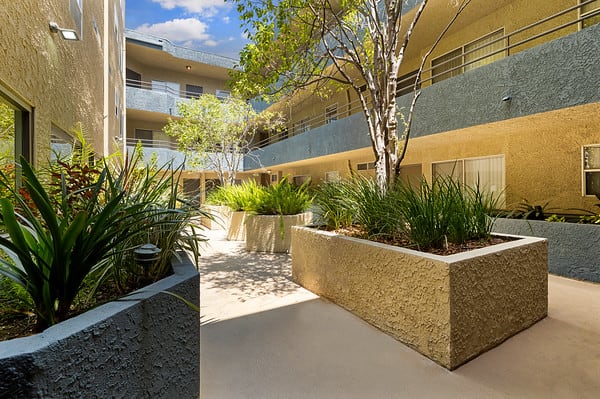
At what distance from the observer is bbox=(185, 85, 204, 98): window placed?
21334 millimetres

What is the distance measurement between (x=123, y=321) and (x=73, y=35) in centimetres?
491

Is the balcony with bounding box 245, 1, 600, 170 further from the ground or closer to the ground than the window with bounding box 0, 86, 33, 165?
further from the ground

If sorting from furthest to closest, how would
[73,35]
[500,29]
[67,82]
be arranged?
[500,29], [67,82], [73,35]

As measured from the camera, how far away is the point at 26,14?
11.6 feet

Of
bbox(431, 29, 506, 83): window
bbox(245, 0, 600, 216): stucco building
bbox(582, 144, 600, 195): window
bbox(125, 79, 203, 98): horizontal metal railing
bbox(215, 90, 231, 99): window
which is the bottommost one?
bbox(582, 144, 600, 195): window

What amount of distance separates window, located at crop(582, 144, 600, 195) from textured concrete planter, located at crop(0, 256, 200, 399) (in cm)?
788

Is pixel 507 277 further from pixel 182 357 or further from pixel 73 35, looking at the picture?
pixel 73 35

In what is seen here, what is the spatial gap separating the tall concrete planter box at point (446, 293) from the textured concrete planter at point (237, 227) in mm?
6063

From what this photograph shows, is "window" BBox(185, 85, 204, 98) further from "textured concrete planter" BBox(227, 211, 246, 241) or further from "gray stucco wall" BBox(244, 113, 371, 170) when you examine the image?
"textured concrete planter" BBox(227, 211, 246, 241)

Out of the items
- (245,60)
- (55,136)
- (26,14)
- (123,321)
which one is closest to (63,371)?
(123,321)

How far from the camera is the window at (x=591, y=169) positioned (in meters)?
6.26

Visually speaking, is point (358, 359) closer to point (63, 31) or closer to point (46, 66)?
point (46, 66)

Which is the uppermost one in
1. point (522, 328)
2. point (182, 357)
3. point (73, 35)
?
point (73, 35)

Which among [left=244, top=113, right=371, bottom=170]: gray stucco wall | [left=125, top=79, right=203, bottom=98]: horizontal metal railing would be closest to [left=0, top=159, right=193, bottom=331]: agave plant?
[left=244, top=113, right=371, bottom=170]: gray stucco wall
